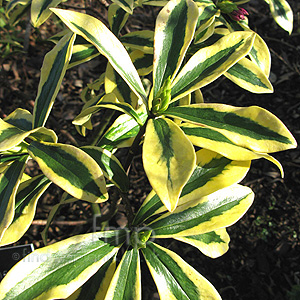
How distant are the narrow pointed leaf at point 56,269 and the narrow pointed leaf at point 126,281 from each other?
5cm

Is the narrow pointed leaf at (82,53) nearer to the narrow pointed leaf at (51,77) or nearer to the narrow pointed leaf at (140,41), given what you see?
the narrow pointed leaf at (140,41)

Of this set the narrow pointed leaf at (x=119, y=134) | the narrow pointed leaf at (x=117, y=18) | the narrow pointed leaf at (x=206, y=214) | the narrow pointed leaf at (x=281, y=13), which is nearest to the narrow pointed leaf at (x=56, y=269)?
the narrow pointed leaf at (x=206, y=214)

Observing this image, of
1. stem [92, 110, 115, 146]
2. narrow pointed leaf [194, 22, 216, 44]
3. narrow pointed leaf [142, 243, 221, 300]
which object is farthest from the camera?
stem [92, 110, 115, 146]

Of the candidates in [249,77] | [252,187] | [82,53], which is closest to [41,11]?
[82,53]

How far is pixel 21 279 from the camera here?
2.35 ft

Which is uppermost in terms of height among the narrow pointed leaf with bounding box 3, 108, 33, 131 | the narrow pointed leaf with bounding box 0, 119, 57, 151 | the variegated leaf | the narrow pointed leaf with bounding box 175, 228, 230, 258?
the narrow pointed leaf with bounding box 3, 108, 33, 131

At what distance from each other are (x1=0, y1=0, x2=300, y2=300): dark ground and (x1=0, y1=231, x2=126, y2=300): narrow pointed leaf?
766mm

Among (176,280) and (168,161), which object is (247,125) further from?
(176,280)

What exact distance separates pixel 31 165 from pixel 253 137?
163cm

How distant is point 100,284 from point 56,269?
16cm

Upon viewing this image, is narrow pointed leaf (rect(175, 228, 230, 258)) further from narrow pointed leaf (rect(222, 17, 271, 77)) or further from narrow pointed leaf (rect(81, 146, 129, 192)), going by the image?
narrow pointed leaf (rect(222, 17, 271, 77))

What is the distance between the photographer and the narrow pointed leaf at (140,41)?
107 centimetres

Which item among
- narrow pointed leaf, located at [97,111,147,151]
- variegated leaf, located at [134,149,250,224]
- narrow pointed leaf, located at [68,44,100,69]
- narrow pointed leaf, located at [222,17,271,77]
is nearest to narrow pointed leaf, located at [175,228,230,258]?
variegated leaf, located at [134,149,250,224]

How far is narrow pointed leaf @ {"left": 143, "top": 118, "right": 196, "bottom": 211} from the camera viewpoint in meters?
0.58
